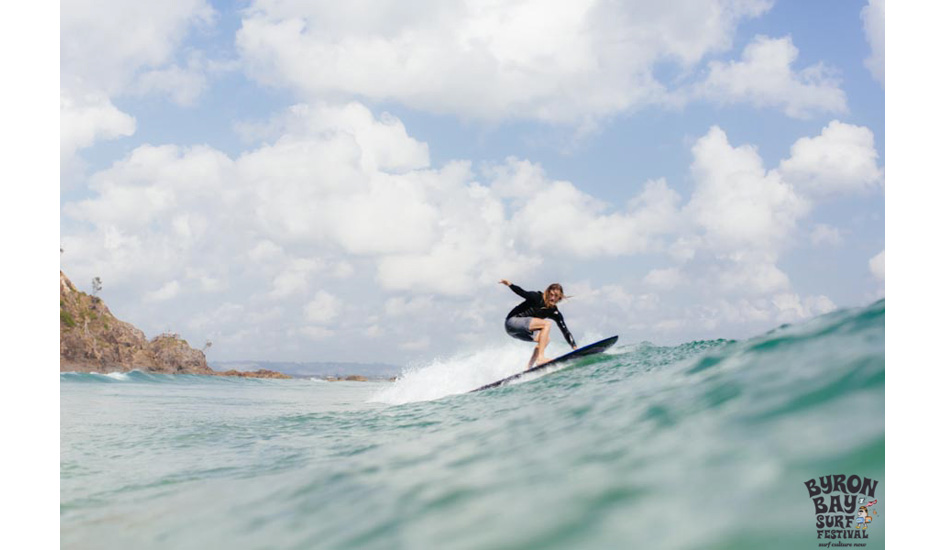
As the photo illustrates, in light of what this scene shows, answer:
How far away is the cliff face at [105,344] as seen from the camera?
74438 mm

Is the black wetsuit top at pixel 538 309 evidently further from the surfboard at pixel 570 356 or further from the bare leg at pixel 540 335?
the surfboard at pixel 570 356

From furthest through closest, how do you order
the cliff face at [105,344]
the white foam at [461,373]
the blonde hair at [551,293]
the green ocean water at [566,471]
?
1. the cliff face at [105,344]
2. the white foam at [461,373]
3. the blonde hair at [551,293]
4. the green ocean water at [566,471]

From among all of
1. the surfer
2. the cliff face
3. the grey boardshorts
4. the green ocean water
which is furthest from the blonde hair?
the cliff face

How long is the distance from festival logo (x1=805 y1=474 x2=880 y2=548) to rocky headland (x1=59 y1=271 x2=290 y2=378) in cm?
8085

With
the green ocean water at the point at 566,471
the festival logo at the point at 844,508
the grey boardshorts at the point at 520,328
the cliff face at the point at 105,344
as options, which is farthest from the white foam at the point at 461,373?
the cliff face at the point at 105,344

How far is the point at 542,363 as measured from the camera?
12273mm

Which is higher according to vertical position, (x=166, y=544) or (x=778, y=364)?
(x=778, y=364)

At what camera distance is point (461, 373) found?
50.6 feet

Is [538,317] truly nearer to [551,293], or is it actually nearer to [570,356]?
[551,293]

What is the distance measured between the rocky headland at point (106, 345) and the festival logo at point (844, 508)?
8085 centimetres
